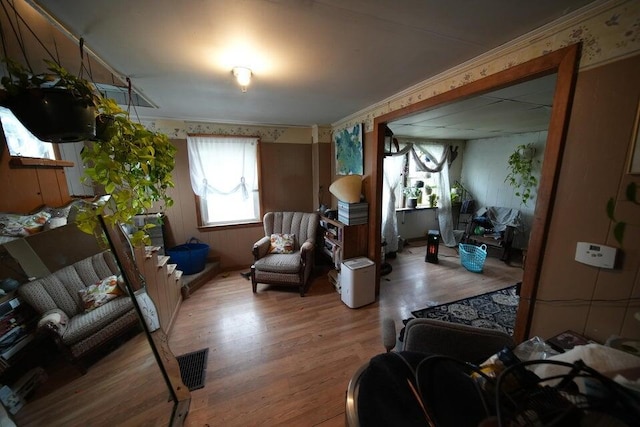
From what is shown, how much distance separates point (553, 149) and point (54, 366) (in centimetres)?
246

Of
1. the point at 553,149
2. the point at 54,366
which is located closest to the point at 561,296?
the point at 553,149

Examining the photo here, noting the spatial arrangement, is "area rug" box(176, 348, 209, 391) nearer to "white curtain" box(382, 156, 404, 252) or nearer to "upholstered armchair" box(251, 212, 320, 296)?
"upholstered armchair" box(251, 212, 320, 296)

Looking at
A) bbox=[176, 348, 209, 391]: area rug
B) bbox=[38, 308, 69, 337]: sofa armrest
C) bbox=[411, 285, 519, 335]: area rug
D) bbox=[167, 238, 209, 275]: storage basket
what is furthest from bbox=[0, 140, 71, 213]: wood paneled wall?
bbox=[411, 285, 519, 335]: area rug

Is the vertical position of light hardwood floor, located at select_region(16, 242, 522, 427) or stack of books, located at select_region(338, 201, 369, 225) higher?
stack of books, located at select_region(338, 201, 369, 225)

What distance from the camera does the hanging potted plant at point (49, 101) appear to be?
0.71m

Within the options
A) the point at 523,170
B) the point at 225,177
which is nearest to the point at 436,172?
the point at 523,170

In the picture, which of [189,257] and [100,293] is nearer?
[100,293]

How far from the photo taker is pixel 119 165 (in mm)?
1017

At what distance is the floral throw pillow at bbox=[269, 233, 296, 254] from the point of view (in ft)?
9.76

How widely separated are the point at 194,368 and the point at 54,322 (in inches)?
42.3

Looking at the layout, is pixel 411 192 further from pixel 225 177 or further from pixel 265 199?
pixel 225 177

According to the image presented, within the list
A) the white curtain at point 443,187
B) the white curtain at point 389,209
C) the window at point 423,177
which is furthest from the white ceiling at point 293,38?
the white curtain at point 443,187

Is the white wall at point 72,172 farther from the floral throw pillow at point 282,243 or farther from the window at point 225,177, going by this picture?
the floral throw pillow at point 282,243

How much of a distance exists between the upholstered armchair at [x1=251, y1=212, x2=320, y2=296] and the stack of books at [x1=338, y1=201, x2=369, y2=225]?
0.61m
